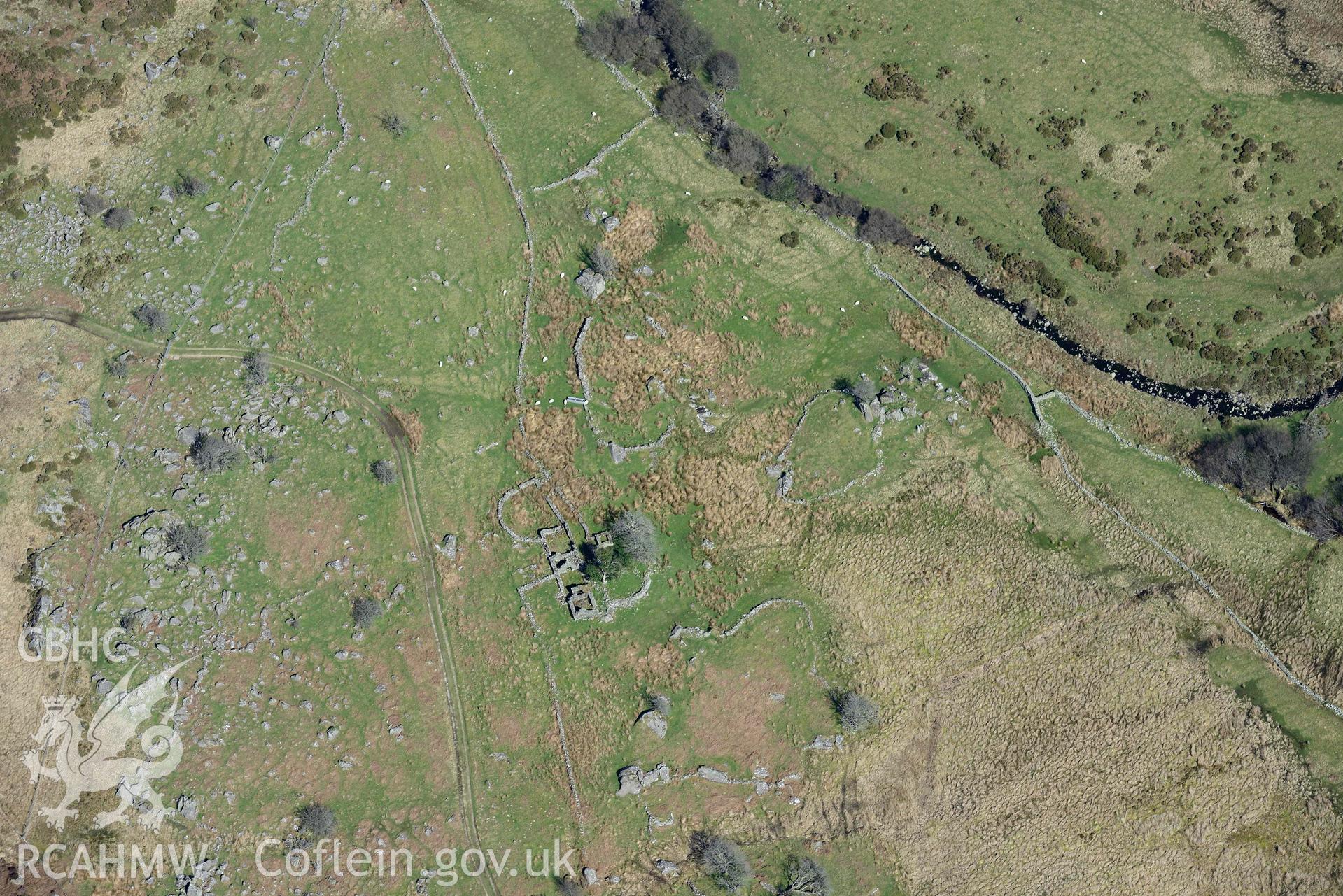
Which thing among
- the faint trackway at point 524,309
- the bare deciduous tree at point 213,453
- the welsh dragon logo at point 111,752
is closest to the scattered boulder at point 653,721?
the faint trackway at point 524,309

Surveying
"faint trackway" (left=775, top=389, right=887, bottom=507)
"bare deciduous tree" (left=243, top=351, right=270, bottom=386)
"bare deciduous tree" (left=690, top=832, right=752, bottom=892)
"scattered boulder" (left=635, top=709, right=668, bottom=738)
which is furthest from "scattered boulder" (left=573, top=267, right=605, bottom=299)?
"bare deciduous tree" (left=690, top=832, right=752, bottom=892)

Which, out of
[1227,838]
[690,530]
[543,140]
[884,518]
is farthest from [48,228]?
[1227,838]

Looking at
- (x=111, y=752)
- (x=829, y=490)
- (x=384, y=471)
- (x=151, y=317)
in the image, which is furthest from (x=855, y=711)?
(x=151, y=317)

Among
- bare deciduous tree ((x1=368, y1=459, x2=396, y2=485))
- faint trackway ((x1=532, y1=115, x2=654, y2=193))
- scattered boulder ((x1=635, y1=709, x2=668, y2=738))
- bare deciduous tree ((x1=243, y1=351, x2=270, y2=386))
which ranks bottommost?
scattered boulder ((x1=635, y1=709, x2=668, y2=738))

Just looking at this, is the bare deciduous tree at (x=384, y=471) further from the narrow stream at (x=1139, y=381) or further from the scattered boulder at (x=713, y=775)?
the narrow stream at (x=1139, y=381)

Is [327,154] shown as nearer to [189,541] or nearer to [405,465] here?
[405,465]

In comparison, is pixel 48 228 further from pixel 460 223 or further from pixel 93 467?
pixel 460 223

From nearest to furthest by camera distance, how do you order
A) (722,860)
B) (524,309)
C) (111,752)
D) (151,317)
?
(722,860), (111,752), (151,317), (524,309)

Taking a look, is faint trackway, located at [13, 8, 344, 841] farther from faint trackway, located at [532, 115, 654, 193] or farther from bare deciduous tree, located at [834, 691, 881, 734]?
bare deciduous tree, located at [834, 691, 881, 734]

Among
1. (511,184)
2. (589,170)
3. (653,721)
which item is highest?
(589,170)
